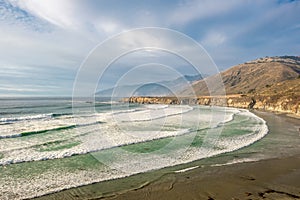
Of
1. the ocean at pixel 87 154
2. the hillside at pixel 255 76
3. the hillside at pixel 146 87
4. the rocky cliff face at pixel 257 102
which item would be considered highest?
the hillside at pixel 255 76

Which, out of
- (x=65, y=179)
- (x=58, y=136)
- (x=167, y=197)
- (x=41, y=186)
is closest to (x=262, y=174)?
(x=167, y=197)

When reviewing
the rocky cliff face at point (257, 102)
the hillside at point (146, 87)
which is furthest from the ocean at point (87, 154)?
the rocky cliff face at point (257, 102)

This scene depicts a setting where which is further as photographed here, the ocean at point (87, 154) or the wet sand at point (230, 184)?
the ocean at point (87, 154)

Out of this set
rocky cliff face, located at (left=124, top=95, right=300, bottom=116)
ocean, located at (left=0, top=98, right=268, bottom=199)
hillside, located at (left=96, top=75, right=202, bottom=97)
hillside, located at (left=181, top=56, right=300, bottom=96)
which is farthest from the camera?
hillside, located at (left=181, top=56, right=300, bottom=96)

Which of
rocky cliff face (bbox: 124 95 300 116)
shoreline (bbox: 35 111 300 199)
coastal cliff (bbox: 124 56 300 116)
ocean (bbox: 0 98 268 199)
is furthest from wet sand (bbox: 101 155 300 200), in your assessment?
rocky cliff face (bbox: 124 95 300 116)

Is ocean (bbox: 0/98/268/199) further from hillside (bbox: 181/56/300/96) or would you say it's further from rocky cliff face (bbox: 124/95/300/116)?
hillside (bbox: 181/56/300/96)

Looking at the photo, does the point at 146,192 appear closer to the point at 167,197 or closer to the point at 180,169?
the point at 167,197

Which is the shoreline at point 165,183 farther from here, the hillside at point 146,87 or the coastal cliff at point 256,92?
the coastal cliff at point 256,92

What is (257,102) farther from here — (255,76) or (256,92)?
(255,76)

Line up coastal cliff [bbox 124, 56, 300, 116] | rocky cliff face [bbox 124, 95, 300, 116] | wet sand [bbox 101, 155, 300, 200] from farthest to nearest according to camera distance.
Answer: coastal cliff [bbox 124, 56, 300, 116] → rocky cliff face [bbox 124, 95, 300, 116] → wet sand [bbox 101, 155, 300, 200]

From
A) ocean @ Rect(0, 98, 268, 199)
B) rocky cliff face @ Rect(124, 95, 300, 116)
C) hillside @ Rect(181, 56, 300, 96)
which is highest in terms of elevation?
hillside @ Rect(181, 56, 300, 96)

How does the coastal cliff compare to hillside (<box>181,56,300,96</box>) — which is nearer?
the coastal cliff
